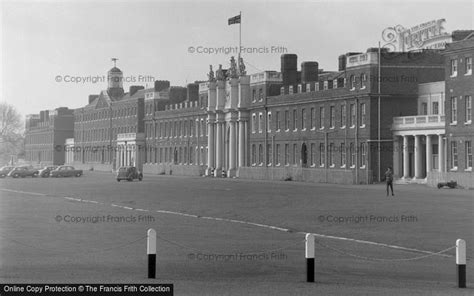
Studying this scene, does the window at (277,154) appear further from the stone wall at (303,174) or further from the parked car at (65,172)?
the parked car at (65,172)

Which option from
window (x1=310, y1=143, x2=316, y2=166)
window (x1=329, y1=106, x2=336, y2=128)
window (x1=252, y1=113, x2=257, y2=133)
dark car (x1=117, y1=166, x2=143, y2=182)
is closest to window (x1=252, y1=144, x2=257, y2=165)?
window (x1=252, y1=113, x2=257, y2=133)

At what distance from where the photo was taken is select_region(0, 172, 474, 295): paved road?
1711 cm

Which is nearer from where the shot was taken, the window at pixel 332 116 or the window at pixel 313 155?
the window at pixel 332 116

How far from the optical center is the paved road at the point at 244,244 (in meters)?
17.1

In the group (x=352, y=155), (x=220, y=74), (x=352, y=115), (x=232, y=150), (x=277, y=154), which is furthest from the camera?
(x=220, y=74)

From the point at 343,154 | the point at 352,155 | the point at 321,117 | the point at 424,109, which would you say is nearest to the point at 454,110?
→ the point at 424,109

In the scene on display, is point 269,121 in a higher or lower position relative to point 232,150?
higher

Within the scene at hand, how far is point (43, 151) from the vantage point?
6063 inches

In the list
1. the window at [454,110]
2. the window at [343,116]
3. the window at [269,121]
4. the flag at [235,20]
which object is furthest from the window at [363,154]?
the window at [269,121]

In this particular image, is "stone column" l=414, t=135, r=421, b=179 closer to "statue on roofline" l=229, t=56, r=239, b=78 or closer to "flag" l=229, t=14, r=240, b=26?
"flag" l=229, t=14, r=240, b=26

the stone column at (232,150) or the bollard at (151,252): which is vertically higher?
the stone column at (232,150)

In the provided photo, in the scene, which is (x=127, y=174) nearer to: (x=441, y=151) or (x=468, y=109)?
(x=441, y=151)

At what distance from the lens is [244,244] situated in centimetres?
2397

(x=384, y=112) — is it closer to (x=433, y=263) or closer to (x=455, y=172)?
(x=455, y=172)
